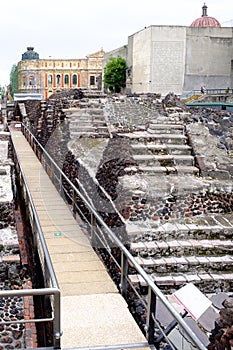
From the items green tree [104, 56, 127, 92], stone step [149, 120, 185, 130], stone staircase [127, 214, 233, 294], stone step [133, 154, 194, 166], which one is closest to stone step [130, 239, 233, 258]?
stone staircase [127, 214, 233, 294]

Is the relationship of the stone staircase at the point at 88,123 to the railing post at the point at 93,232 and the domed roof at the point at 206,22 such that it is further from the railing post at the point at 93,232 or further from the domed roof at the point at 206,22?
the domed roof at the point at 206,22

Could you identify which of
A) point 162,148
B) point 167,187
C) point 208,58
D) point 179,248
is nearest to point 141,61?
point 208,58

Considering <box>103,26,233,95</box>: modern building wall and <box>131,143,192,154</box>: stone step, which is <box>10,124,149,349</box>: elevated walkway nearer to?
<box>131,143,192,154</box>: stone step

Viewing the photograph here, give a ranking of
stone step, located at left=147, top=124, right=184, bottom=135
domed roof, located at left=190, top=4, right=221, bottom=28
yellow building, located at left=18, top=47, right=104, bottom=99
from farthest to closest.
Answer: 1. yellow building, located at left=18, top=47, right=104, bottom=99
2. domed roof, located at left=190, top=4, right=221, bottom=28
3. stone step, located at left=147, top=124, right=184, bottom=135

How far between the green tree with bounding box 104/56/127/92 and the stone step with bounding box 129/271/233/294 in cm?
3197

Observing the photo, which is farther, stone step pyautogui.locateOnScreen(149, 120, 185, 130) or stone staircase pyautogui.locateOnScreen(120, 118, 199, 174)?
stone step pyautogui.locateOnScreen(149, 120, 185, 130)

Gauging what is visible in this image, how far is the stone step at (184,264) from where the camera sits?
4.94 meters

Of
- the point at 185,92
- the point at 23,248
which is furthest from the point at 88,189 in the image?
the point at 185,92

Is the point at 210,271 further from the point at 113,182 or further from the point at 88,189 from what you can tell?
the point at 88,189

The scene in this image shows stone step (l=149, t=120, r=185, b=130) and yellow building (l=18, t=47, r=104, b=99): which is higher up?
yellow building (l=18, t=47, r=104, b=99)

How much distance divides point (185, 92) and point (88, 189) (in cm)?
2401

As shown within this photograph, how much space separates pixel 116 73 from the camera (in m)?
35.9

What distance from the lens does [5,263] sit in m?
4.70

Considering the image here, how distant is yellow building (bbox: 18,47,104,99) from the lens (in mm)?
52875
